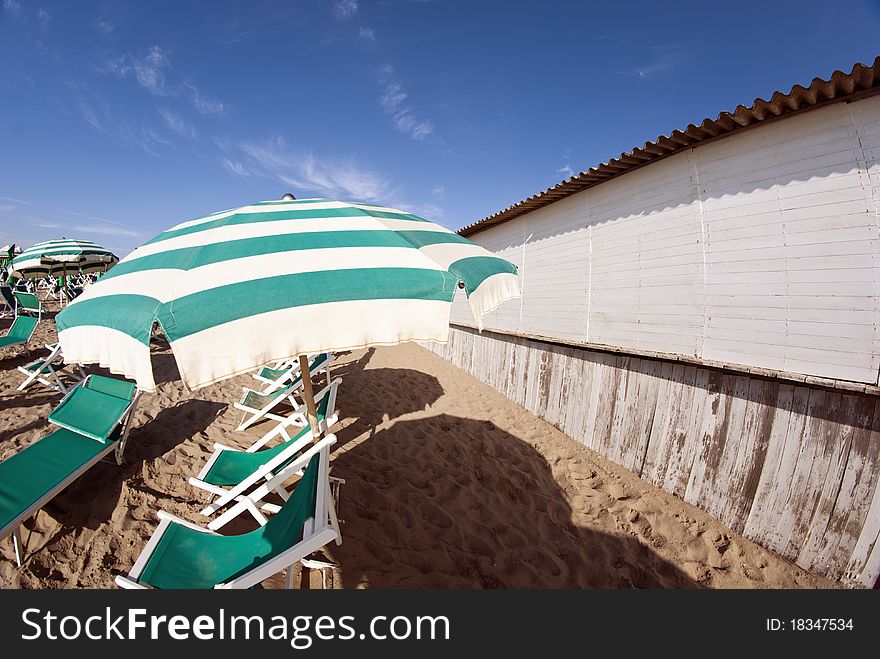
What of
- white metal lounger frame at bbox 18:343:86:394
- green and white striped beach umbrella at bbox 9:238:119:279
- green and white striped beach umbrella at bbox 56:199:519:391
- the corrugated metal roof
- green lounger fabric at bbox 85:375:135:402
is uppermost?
the corrugated metal roof

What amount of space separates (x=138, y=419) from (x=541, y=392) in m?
6.21

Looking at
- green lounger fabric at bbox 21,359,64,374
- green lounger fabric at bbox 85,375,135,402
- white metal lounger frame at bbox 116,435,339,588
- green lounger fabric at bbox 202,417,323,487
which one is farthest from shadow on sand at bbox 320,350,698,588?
green lounger fabric at bbox 21,359,64,374

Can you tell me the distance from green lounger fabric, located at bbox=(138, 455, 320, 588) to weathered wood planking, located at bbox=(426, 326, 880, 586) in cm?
395

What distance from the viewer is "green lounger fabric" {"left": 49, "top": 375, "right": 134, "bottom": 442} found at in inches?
145

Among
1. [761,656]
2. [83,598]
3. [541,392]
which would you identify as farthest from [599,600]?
[541,392]

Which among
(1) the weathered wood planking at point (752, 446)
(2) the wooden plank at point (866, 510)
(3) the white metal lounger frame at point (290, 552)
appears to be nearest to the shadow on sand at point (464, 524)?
(1) the weathered wood planking at point (752, 446)

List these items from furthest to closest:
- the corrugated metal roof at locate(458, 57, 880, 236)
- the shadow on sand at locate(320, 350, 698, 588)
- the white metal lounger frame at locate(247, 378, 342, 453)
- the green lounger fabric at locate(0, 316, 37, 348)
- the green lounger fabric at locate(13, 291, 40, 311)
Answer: the green lounger fabric at locate(13, 291, 40, 311) → the green lounger fabric at locate(0, 316, 37, 348) → the white metal lounger frame at locate(247, 378, 342, 453) → the shadow on sand at locate(320, 350, 698, 588) → the corrugated metal roof at locate(458, 57, 880, 236)

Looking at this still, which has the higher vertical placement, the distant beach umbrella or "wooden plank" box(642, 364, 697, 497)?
the distant beach umbrella

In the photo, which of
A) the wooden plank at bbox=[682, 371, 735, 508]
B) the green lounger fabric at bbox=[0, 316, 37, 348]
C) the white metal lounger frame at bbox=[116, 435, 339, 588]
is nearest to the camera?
the white metal lounger frame at bbox=[116, 435, 339, 588]

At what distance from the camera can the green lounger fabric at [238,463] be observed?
3.20 m

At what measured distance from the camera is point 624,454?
4.52 meters

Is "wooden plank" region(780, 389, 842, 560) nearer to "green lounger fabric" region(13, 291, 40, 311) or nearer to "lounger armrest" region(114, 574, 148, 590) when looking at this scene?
"lounger armrest" region(114, 574, 148, 590)

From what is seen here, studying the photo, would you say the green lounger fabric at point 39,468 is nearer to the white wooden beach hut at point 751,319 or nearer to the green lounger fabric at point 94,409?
the green lounger fabric at point 94,409

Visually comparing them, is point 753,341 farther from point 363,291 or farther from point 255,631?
point 255,631
